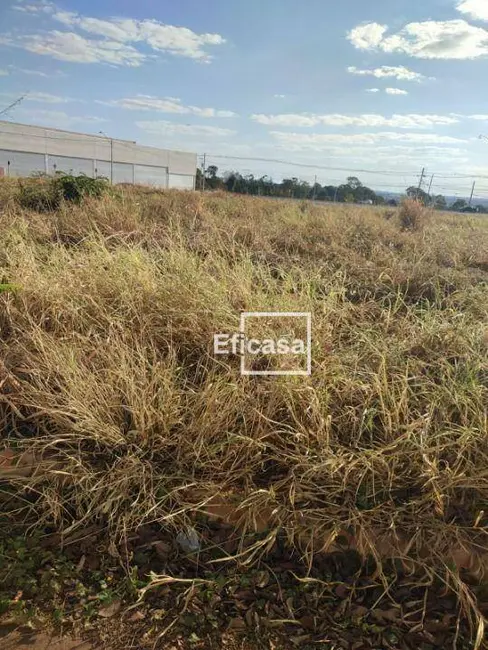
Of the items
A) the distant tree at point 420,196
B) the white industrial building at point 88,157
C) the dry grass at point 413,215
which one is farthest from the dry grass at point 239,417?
the white industrial building at point 88,157

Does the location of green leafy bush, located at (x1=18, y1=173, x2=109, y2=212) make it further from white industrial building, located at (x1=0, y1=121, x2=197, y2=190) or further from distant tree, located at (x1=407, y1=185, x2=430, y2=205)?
white industrial building, located at (x1=0, y1=121, x2=197, y2=190)

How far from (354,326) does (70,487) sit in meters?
2.01

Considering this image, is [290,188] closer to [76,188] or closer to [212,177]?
[212,177]

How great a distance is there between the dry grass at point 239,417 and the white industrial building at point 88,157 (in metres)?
29.3

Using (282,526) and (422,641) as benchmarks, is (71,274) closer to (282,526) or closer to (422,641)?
(282,526)

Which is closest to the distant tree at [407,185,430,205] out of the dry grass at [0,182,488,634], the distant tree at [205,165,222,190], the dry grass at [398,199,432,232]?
the dry grass at [398,199,432,232]

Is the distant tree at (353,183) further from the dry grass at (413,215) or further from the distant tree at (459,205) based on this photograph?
the dry grass at (413,215)

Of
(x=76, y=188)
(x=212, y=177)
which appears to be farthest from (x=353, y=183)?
(x=76, y=188)

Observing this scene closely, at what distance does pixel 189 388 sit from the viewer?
7.36ft

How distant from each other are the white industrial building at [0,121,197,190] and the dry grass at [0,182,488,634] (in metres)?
29.3

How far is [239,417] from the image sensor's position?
2121 millimetres

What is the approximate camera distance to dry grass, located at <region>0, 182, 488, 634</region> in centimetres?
173

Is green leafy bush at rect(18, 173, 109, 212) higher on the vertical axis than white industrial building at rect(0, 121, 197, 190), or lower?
lower

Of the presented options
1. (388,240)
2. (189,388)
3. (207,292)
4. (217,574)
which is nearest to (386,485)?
(217,574)
